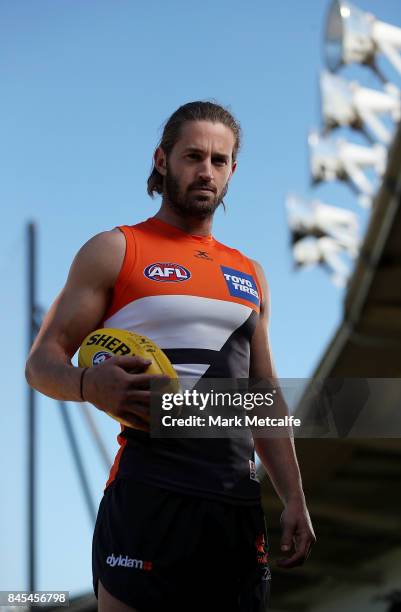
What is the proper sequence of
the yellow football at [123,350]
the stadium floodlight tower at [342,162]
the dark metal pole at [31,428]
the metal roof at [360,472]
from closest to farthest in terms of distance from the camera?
the yellow football at [123,350]
the dark metal pole at [31,428]
the metal roof at [360,472]
the stadium floodlight tower at [342,162]

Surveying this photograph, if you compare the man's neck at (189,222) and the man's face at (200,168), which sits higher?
the man's face at (200,168)

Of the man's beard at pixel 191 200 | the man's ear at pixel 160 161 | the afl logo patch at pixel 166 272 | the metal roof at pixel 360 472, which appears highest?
the man's ear at pixel 160 161

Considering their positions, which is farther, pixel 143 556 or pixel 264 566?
pixel 264 566

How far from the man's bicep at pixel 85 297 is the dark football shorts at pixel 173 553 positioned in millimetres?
443

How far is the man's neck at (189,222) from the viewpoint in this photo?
11.6ft

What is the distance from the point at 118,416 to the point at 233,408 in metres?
0.45

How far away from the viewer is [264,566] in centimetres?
329

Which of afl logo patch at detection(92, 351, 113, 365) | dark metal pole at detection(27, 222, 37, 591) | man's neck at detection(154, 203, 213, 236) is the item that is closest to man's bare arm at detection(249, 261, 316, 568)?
man's neck at detection(154, 203, 213, 236)

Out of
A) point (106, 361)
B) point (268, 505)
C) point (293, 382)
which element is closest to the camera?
point (106, 361)

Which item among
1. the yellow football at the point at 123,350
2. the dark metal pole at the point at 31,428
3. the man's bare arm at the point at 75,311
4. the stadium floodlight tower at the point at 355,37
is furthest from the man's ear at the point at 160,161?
the stadium floodlight tower at the point at 355,37

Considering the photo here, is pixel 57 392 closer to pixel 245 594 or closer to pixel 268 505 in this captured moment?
pixel 245 594

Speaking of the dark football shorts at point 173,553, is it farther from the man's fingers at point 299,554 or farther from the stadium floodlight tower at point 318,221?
the stadium floodlight tower at point 318,221

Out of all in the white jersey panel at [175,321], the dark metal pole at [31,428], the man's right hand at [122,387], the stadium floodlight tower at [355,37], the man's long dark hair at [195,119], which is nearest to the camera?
the man's right hand at [122,387]

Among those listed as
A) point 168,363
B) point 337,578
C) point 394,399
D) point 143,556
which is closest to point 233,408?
point 168,363
